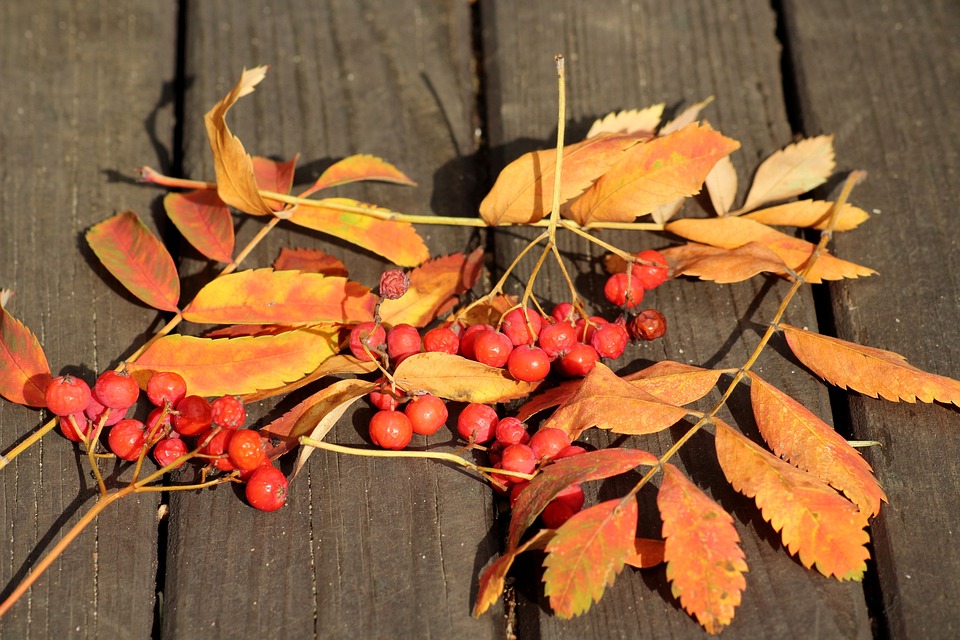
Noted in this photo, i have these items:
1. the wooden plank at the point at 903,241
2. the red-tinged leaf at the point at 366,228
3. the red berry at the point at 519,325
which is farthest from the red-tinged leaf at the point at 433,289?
the wooden plank at the point at 903,241

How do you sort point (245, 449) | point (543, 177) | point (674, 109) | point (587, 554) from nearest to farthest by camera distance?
point (587, 554)
point (245, 449)
point (543, 177)
point (674, 109)

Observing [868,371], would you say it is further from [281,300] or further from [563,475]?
[281,300]

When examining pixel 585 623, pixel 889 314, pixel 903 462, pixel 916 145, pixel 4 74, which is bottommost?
pixel 585 623

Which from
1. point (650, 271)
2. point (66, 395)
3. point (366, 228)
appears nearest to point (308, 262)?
point (366, 228)

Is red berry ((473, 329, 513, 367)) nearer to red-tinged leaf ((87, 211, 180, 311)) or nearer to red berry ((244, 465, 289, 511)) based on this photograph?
red berry ((244, 465, 289, 511))

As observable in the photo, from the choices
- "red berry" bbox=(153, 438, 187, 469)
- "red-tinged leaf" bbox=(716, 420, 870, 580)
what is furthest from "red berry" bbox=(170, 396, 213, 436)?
"red-tinged leaf" bbox=(716, 420, 870, 580)

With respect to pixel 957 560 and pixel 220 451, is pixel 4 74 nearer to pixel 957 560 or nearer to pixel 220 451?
pixel 220 451

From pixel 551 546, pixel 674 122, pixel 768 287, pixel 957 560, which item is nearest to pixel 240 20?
pixel 674 122
